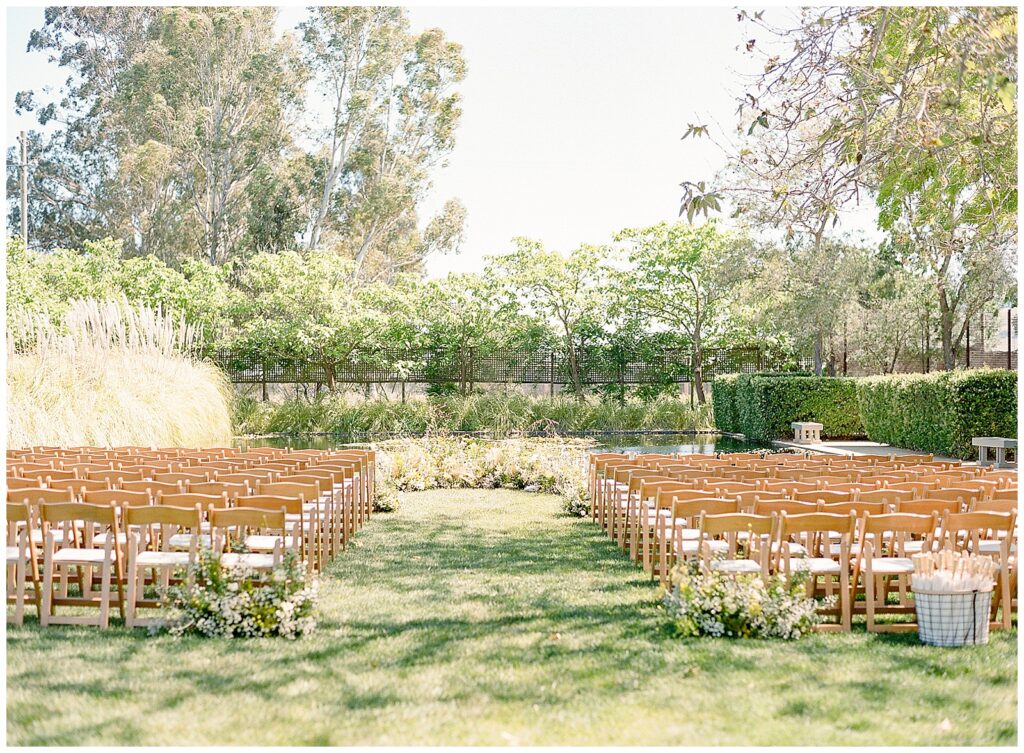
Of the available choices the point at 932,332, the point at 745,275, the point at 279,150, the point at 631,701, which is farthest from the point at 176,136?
the point at 631,701

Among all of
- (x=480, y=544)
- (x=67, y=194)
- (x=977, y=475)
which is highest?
(x=67, y=194)

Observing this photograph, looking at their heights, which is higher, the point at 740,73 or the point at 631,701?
the point at 740,73

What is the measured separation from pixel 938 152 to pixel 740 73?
1.87 m

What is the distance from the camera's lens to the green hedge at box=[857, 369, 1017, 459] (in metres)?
14.1

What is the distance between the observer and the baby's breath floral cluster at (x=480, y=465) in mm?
13398

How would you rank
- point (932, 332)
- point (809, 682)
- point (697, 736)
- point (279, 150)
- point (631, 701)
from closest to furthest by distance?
point (697, 736)
point (631, 701)
point (809, 682)
point (932, 332)
point (279, 150)

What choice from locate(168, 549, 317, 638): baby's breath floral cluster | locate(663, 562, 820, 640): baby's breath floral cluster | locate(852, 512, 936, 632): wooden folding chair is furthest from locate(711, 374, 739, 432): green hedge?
locate(168, 549, 317, 638): baby's breath floral cluster

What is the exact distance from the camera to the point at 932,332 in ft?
101

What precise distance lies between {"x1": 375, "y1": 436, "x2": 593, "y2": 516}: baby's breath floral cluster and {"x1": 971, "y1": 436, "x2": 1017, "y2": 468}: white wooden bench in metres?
5.54

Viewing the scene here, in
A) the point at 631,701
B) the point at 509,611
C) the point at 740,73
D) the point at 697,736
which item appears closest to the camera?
the point at 697,736

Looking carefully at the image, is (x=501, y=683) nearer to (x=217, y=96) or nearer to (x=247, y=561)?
(x=247, y=561)

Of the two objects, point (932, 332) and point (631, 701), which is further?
point (932, 332)

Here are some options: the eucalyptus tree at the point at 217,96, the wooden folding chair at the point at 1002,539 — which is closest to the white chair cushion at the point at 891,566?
the wooden folding chair at the point at 1002,539

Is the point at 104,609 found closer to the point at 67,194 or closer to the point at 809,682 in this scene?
the point at 809,682
